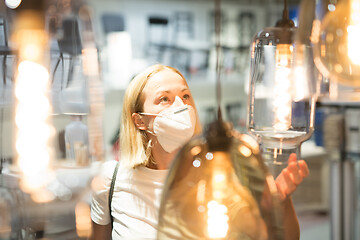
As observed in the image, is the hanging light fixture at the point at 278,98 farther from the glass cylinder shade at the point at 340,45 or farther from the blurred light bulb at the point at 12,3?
the blurred light bulb at the point at 12,3

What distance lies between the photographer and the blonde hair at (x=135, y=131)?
1.17 metres

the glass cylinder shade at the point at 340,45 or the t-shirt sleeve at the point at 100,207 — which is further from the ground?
the glass cylinder shade at the point at 340,45

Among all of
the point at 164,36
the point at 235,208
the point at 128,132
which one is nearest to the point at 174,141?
the point at 128,132

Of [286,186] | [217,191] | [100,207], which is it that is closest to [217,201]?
[217,191]

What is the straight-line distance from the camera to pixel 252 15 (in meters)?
4.39

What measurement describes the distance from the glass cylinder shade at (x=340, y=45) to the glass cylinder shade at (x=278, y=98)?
0.20m

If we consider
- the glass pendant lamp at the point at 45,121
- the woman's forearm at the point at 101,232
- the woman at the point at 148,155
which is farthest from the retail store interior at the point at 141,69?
the woman's forearm at the point at 101,232

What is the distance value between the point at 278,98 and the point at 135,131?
38 cm

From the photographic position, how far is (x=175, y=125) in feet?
3.58

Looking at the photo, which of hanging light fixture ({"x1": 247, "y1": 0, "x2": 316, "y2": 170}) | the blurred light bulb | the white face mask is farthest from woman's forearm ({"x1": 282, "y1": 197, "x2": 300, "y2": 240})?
the blurred light bulb

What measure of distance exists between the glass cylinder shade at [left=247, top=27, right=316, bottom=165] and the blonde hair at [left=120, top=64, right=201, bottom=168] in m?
0.20

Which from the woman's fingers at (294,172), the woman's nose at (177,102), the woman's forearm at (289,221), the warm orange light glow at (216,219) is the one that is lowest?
the woman's forearm at (289,221)

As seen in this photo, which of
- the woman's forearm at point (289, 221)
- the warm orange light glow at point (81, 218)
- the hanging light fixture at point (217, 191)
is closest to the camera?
the hanging light fixture at point (217, 191)

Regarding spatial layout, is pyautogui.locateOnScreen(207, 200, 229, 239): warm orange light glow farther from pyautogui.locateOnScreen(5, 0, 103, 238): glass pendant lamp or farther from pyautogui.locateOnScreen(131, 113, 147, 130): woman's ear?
pyautogui.locateOnScreen(131, 113, 147, 130): woman's ear
